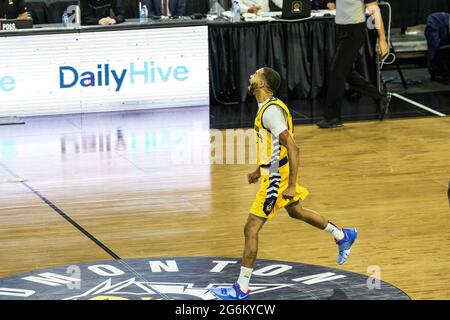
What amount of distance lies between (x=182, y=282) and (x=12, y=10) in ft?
28.2

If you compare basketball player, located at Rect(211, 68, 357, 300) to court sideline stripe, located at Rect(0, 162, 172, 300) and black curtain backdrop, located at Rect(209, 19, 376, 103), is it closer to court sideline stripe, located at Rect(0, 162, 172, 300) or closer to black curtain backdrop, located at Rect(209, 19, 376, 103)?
court sideline stripe, located at Rect(0, 162, 172, 300)

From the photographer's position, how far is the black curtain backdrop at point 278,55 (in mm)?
16062

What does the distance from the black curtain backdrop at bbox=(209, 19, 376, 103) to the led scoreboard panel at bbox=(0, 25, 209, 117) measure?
369 millimetres

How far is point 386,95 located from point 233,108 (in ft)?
7.73

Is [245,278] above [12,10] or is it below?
below

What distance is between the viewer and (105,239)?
9.88 m

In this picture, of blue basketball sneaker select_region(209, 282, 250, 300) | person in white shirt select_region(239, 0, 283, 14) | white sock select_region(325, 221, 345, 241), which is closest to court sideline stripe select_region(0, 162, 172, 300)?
blue basketball sneaker select_region(209, 282, 250, 300)

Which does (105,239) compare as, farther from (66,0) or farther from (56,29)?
(66,0)

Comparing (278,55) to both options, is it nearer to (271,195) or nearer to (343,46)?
(343,46)

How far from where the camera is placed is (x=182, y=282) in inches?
336

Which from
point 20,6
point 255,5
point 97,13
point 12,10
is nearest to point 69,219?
point 97,13

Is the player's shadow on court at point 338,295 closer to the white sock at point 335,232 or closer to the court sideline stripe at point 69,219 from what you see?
the white sock at point 335,232

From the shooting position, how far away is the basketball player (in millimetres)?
8023

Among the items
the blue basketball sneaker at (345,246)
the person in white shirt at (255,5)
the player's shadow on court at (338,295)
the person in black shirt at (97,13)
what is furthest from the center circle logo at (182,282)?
the person in white shirt at (255,5)
